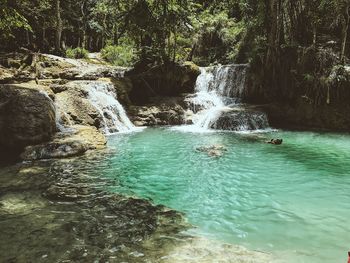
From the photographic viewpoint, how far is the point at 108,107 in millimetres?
15414

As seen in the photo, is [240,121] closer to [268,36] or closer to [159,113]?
[159,113]

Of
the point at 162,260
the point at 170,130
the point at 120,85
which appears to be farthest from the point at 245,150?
the point at 120,85

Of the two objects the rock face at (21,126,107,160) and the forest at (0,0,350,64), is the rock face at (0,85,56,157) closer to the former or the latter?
the rock face at (21,126,107,160)

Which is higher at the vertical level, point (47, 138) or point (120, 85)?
point (120, 85)

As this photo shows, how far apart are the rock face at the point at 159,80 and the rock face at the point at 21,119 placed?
8330 mm

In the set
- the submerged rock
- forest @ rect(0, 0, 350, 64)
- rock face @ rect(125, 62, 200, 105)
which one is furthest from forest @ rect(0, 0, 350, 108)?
the submerged rock

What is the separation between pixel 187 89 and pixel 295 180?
12772 millimetres

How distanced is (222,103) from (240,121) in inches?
130

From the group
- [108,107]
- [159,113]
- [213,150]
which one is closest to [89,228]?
[213,150]

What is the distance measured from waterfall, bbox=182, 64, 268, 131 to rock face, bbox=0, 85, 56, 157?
7.34m

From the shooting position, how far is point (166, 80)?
19141mm

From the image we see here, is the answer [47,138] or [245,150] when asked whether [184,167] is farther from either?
[47,138]

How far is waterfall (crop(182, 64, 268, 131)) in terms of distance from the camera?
15.6 meters

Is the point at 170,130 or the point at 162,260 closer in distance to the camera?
the point at 162,260
